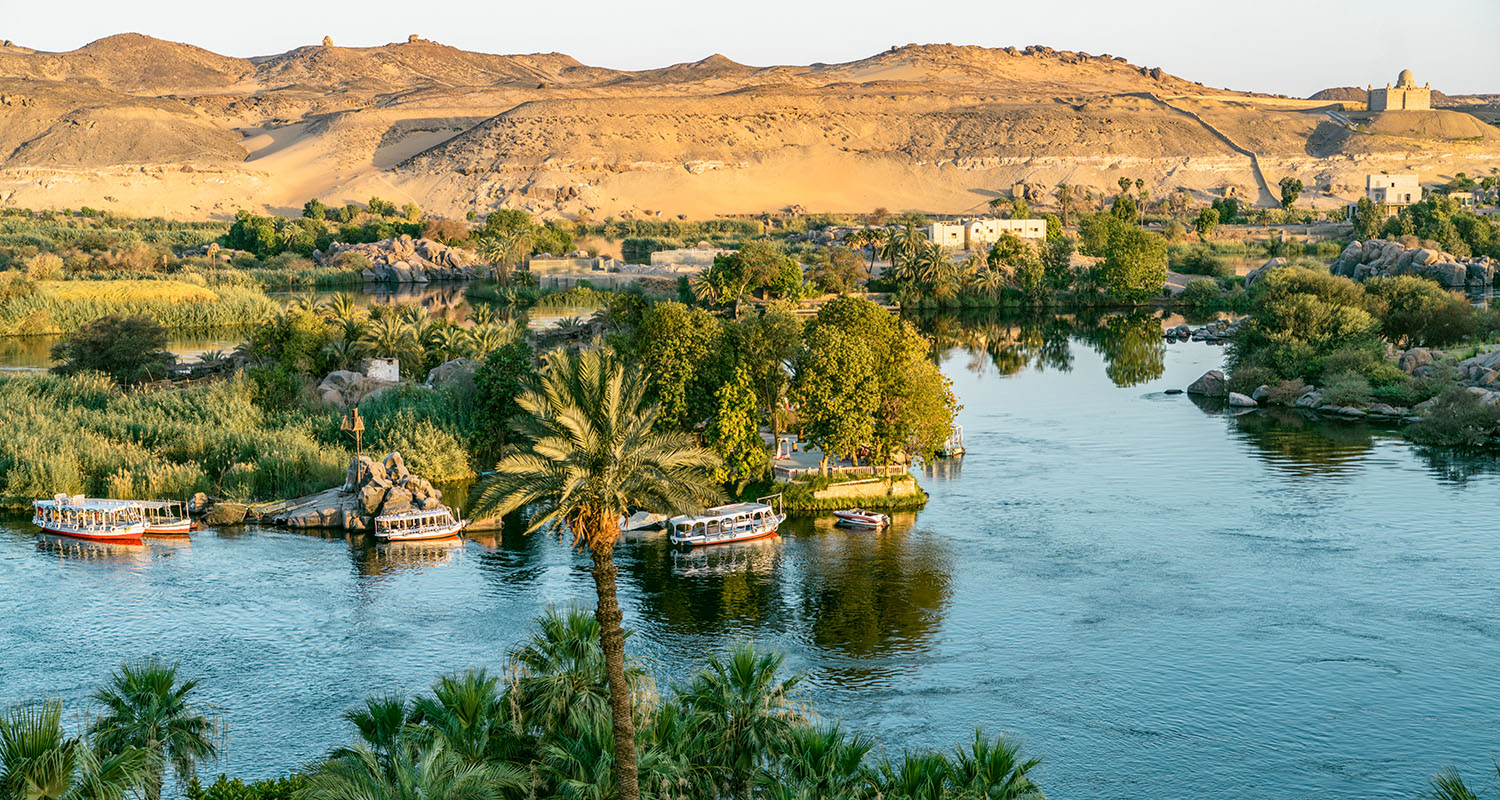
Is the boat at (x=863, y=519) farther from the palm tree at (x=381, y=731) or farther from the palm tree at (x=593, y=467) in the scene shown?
the palm tree at (x=381, y=731)

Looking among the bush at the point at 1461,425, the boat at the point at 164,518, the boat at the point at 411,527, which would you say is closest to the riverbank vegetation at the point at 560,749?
the boat at the point at 411,527

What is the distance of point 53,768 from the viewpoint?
1830 cm

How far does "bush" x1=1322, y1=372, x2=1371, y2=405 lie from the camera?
215ft

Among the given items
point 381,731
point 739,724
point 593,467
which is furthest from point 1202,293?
point 381,731

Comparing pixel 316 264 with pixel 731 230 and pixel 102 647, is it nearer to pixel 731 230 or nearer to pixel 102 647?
pixel 731 230

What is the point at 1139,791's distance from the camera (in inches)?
1027

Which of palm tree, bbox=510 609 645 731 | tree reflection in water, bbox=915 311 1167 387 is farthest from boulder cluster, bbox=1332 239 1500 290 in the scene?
palm tree, bbox=510 609 645 731

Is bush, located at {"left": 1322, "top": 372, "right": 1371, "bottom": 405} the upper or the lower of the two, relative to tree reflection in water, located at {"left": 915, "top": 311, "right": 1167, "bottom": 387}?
lower

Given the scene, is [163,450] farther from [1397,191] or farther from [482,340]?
[1397,191]

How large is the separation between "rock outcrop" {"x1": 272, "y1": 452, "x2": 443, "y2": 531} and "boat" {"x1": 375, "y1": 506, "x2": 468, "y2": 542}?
2.29ft

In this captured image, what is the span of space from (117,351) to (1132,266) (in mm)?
76292

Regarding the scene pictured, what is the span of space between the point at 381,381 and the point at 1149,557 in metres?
32.6

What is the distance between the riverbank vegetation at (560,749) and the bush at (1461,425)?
43.0m

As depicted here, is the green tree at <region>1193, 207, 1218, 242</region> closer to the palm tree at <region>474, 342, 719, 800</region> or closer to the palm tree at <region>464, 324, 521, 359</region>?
the palm tree at <region>464, 324, 521, 359</region>
